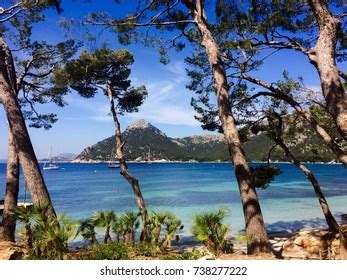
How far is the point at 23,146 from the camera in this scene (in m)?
8.52

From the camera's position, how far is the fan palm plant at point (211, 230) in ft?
20.4

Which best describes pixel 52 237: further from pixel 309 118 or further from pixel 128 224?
pixel 309 118

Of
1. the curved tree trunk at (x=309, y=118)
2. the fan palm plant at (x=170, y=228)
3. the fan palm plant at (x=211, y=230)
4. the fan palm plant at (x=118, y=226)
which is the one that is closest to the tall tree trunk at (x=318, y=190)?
the curved tree trunk at (x=309, y=118)

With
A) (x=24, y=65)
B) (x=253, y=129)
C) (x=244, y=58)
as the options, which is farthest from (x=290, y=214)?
(x=24, y=65)

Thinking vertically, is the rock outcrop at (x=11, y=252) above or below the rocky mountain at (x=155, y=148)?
below

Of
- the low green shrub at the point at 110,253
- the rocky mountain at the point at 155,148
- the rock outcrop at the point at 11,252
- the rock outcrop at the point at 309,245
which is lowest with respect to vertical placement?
the rock outcrop at the point at 309,245

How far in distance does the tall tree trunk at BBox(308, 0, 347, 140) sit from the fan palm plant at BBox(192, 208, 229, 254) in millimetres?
2406

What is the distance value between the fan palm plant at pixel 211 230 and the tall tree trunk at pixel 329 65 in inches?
94.7

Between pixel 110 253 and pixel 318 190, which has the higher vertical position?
pixel 318 190

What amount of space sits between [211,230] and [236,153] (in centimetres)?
168

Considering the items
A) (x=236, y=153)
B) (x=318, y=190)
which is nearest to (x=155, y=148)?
(x=318, y=190)

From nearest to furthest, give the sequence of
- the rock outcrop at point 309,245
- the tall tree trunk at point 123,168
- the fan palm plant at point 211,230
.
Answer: the fan palm plant at point 211,230 → the rock outcrop at point 309,245 → the tall tree trunk at point 123,168

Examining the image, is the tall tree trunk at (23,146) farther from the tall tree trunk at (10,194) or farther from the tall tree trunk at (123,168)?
the tall tree trunk at (123,168)

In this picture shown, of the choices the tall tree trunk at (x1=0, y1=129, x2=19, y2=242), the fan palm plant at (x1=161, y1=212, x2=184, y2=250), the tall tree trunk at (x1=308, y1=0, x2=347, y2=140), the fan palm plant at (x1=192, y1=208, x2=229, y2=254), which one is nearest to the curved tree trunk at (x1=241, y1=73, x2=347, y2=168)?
the tall tree trunk at (x1=308, y1=0, x2=347, y2=140)
